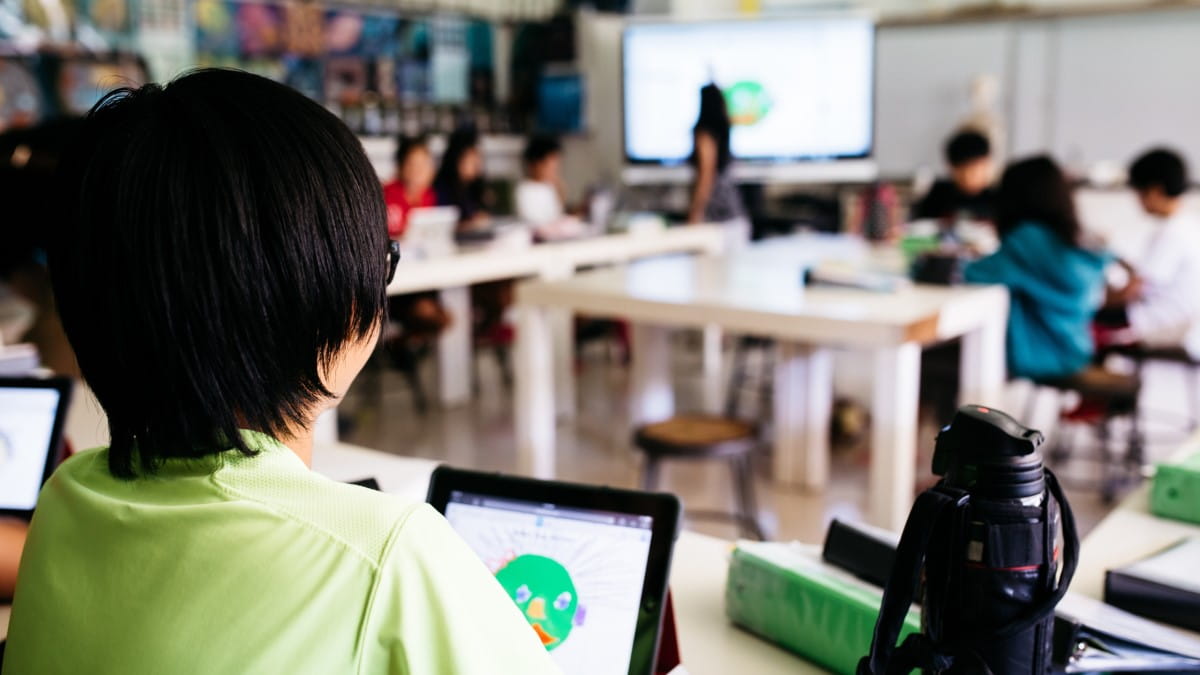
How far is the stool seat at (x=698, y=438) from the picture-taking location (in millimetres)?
2654

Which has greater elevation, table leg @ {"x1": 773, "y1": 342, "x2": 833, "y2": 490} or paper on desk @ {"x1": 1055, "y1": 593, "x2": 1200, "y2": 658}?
paper on desk @ {"x1": 1055, "y1": 593, "x2": 1200, "y2": 658}

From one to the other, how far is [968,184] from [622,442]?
2022mm

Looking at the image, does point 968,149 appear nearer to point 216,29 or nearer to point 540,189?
point 540,189

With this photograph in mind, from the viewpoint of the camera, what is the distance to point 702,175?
439cm

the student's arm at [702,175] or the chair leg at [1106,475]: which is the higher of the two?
the student's arm at [702,175]

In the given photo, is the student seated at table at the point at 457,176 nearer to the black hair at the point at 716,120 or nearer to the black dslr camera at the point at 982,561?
the black hair at the point at 716,120

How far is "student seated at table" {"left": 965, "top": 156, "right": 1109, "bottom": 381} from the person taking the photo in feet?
10.8

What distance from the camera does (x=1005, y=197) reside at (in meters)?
3.38

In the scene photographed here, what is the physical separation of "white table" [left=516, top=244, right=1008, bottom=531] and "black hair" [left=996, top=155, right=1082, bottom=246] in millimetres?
292

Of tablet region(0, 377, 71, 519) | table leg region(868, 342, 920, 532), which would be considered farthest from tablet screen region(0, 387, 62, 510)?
table leg region(868, 342, 920, 532)

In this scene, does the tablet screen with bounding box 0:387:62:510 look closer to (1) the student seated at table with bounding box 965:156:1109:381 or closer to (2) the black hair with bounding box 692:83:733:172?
(2) the black hair with bounding box 692:83:733:172

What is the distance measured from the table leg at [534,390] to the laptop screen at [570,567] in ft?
7.56

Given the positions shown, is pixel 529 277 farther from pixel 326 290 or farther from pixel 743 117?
pixel 326 290

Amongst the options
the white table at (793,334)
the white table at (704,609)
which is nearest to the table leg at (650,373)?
the white table at (793,334)
